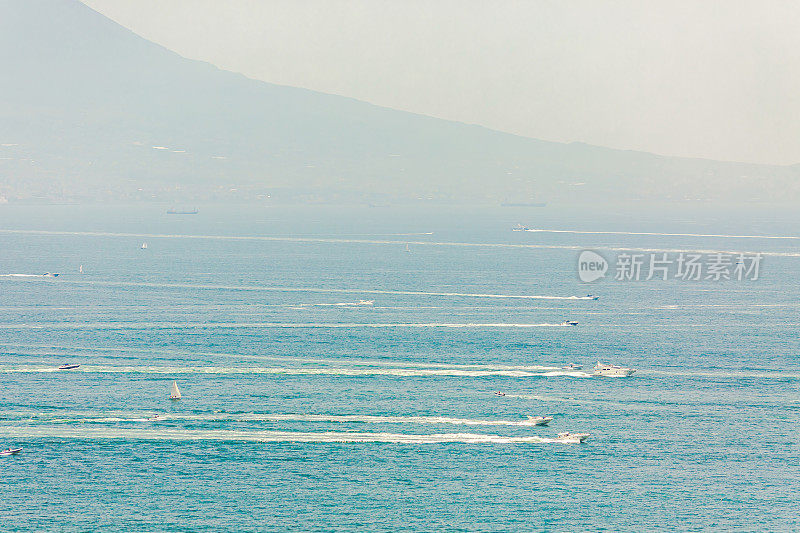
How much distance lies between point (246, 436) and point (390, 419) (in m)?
13.1

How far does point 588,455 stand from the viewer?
84.6 metres

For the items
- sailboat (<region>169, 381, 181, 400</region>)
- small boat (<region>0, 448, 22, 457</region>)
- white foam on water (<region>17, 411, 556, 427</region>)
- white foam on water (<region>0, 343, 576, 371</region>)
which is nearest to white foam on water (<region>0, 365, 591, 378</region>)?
white foam on water (<region>0, 343, 576, 371</region>)

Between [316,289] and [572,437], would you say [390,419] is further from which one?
[316,289]

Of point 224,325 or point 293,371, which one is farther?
point 224,325

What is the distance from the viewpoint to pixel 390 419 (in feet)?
305

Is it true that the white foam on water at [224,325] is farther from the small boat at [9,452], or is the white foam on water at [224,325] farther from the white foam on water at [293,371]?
the small boat at [9,452]

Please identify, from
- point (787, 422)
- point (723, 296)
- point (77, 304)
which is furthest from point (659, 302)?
point (77, 304)

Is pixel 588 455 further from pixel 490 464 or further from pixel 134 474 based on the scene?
pixel 134 474

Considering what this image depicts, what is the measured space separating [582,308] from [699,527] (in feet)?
292

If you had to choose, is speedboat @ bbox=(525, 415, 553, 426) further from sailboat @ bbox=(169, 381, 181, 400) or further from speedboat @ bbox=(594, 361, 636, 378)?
sailboat @ bbox=(169, 381, 181, 400)

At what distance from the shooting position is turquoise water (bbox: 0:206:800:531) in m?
74.1

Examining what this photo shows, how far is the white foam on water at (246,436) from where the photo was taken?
8706 centimetres

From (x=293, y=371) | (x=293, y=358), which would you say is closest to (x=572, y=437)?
(x=293, y=371)

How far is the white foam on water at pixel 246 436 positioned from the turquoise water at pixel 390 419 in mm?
264
